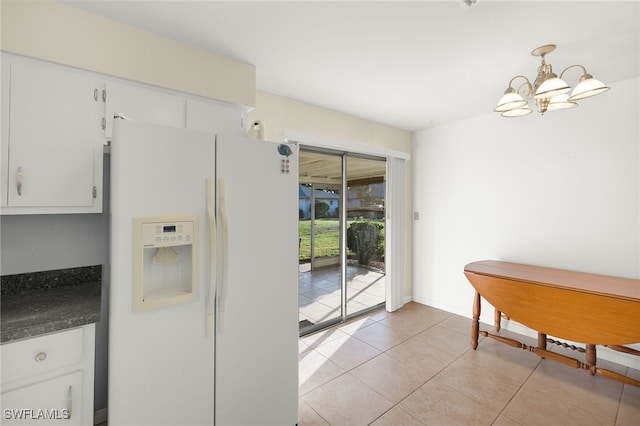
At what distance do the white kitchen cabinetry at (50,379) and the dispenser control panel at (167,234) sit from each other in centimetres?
53

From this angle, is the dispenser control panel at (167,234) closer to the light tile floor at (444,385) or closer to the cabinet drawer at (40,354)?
the cabinet drawer at (40,354)

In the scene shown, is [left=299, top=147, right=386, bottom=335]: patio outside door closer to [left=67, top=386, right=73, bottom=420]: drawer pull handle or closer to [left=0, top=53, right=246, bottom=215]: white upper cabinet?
[left=0, top=53, right=246, bottom=215]: white upper cabinet

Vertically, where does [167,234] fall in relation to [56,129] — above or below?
below

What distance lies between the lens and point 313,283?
3.90 meters

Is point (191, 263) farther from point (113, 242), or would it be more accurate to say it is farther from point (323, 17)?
point (323, 17)

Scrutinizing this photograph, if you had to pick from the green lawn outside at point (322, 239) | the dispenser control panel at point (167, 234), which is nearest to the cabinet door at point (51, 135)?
the dispenser control panel at point (167, 234)

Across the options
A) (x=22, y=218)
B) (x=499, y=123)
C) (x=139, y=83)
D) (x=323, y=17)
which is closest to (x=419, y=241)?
(x=499, y=123)

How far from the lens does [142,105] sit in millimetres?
1670

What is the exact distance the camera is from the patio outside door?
130 inches

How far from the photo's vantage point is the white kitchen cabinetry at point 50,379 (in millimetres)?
1124

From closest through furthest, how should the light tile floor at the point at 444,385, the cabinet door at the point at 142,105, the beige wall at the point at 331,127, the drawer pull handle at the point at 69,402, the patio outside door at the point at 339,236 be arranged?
the drawer pull handle at the point at 69,402
the cabinet door at the point at 142,105
the light tile floor at the point at 444,385
the beige wall at the point at 331,127
the patio outside door at the point at 339,236

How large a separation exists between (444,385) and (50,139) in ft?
9.96

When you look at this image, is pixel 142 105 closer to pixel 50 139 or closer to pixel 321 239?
pixel 50 139

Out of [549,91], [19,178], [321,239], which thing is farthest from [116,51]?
[321,239]
